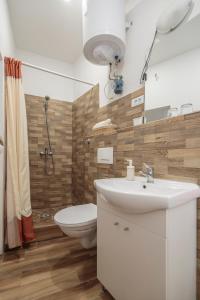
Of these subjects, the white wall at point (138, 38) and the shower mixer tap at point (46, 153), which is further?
the shower mixer tap at point (46, 153)

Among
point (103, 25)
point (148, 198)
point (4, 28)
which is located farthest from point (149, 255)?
point (4, 28)

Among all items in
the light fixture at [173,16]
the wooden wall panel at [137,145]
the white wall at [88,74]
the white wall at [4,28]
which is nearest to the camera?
the wooden wall panel at [137,145]

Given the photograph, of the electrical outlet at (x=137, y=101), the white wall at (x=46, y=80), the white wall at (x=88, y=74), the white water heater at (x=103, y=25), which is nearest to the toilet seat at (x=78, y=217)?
the electrical outlet at (x=137, y=101)

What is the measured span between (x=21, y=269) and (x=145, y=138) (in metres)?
1.55

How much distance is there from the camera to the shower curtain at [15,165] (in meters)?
1.71

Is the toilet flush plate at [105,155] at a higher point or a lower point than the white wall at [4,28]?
lower

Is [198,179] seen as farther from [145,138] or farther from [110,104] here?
[110,104]

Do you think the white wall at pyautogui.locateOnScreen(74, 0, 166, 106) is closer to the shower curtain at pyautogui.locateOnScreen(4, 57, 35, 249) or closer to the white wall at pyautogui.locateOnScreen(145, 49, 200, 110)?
the white wall at pyautogui.locateOnScreen(145, 49, 200, 110)

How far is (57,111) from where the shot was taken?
2.88 meters

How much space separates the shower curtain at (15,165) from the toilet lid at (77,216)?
1.50 ft

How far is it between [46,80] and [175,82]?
2.22 meters

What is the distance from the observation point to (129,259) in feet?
3.16

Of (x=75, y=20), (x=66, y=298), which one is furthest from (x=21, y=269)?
(x=75, y=20)

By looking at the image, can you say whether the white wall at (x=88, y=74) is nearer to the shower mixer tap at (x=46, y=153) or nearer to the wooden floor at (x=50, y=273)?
the shower mixer tap at (x=46, y=153)
